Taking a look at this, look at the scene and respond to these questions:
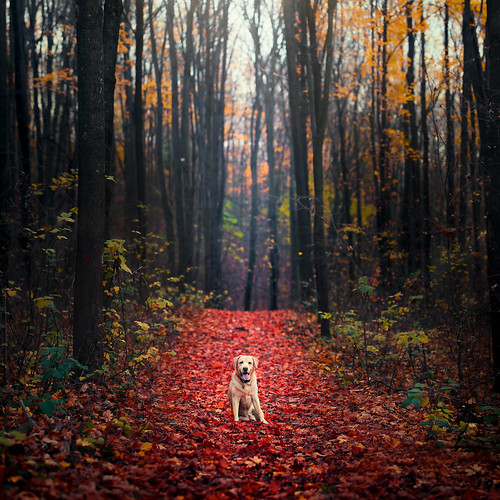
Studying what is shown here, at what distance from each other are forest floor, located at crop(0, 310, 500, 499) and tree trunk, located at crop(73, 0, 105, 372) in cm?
83

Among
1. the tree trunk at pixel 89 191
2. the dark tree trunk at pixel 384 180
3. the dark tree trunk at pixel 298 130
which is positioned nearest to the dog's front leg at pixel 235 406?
the tree trunk at pixel 89 191

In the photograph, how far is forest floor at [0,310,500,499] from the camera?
405 cm

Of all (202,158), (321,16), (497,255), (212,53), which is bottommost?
(497,255)

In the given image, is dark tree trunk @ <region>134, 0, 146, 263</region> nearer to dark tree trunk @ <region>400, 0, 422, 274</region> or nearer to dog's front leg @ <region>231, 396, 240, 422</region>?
dog's front leg @ <region>231, 396, 240, 422</region>

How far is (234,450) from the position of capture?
5.59m

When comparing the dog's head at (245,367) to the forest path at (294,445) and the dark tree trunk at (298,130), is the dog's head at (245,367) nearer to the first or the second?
the forest path at (294,445)

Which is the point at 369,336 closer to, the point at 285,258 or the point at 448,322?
the point at 448,322

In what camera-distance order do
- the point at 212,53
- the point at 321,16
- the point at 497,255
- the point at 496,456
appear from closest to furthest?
the point at 496,456
the point at 497,255
the point at 321,16
the point at 212,53

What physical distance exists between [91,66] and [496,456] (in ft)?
23.3

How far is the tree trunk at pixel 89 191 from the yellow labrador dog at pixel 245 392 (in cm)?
208

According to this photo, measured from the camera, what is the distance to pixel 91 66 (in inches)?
261

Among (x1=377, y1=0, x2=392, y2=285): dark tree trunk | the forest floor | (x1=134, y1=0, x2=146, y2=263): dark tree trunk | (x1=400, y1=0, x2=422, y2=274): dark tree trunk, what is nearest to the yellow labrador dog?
the forest floor

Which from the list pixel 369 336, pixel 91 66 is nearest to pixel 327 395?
pixel 369 336

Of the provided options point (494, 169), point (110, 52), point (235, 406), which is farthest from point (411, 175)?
point (235, 406)
